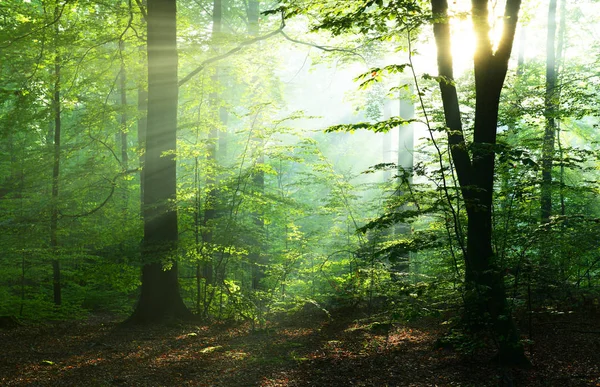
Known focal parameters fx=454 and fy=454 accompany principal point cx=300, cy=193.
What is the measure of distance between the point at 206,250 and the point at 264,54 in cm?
779

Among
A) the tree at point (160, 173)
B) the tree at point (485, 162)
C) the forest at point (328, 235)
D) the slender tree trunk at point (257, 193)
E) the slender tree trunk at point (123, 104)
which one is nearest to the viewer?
the tree at point (485, 162)

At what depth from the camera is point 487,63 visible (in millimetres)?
5066

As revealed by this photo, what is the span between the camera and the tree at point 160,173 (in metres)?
8.29

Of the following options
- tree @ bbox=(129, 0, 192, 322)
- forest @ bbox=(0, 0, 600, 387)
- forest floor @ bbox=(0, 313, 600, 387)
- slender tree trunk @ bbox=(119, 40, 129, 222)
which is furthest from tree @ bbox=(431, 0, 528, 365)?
slender tree trunk @ bbox=(119, 40, 129, 222)

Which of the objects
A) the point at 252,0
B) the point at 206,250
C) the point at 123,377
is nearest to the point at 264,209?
the point at 206,250

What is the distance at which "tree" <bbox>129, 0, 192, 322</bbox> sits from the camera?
8.29m

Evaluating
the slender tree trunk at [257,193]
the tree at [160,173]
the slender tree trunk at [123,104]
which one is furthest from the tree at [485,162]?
the slender tree trunk at [123,104]

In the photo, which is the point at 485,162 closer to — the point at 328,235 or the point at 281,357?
the point at 281,357

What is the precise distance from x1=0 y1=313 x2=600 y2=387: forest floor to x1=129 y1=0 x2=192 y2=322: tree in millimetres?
541

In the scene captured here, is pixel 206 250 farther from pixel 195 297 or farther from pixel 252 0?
pixel 252 0

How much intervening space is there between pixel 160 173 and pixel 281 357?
4426mm

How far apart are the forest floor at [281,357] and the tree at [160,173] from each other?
54 centimetres

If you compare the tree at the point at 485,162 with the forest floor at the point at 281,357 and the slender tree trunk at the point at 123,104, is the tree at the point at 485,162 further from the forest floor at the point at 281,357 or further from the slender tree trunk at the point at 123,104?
the slender tree trunk at the point at 123,104

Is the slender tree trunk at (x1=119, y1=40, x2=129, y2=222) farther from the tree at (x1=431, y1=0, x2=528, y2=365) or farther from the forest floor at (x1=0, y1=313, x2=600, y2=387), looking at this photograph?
the tree at (x1=431, y1=0, x2=528, y2=365)
